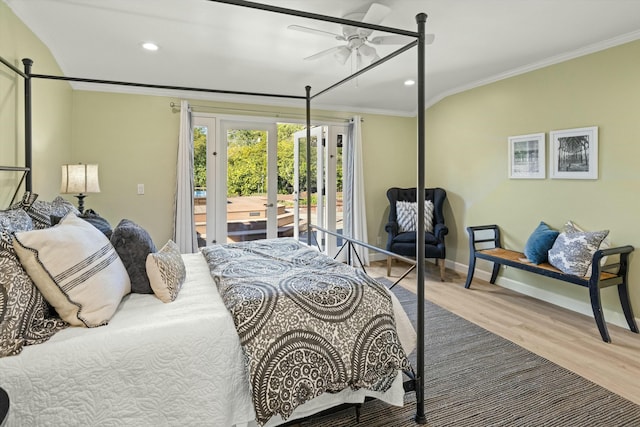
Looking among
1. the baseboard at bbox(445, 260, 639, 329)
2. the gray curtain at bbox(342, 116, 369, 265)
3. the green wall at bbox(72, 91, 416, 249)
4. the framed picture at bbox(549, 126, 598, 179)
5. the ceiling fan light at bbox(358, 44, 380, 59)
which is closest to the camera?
the ceiling fan light at bbox(358, 44, 380, 59)

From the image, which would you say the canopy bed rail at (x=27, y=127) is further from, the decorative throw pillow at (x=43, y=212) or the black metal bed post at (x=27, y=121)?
the decorative throw pillow at (x=43, y=212)

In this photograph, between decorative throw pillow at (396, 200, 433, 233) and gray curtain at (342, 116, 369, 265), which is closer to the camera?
decorative throw pillow at (396, 200, 433, 233)

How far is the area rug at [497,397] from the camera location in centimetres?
187

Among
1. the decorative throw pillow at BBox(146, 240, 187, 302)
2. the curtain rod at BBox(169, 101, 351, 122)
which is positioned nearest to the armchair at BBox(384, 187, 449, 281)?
the curtain rod at BBox(169, 101, 351, 122)

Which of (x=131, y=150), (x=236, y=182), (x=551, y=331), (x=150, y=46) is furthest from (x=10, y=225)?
(x=551, y=331)

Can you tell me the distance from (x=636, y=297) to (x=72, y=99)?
5.77 metres

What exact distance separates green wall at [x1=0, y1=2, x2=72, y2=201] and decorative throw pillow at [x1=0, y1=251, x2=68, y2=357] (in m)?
1.40

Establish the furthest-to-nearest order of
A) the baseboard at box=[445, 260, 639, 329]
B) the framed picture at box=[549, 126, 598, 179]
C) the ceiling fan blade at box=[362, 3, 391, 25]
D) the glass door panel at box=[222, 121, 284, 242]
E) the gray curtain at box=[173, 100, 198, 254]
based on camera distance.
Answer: the glass door panel at box=[222, 121, 284, 242] < the gray curtain at box=[173, 100, 198, 254] < the framed picture at box=[549, 126, 598, 179] < the baseboard at box=[445, 260, 639, 329] < the ceiling fan blade at box=[362, 3, 391, 25]

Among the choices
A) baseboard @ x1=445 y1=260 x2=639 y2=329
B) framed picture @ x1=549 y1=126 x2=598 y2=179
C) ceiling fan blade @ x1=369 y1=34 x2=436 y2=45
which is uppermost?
ceiling fan blade @ x1=369 y1=34 x2=436 y2=45

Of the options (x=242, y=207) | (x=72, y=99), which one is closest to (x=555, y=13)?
(x=242, y=207)

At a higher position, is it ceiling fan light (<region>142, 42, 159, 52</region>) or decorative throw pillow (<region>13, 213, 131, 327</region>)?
ceiling fan light (<region>142, 42, 159, 52</region>)

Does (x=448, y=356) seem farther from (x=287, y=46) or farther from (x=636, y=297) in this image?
(x=287, y=46)

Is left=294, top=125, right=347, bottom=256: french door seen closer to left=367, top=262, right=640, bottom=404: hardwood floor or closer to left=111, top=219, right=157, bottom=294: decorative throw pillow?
left=367, top=262, right=640, bottom=404: hardwood floor

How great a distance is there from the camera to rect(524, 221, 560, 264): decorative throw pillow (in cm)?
339
